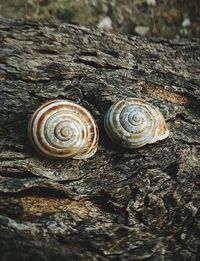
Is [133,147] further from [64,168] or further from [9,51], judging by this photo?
[9,51]

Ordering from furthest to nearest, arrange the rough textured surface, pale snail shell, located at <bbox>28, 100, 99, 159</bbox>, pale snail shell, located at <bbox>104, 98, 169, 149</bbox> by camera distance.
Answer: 1. pale snail shell, located at <bbox>104, 98, 169, 149</bbox>
2. pale snail shell, located at <bbox>28, 100, 99, 159</bbox>
3. the rough textured surface

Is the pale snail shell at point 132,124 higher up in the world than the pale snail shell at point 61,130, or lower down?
higher up

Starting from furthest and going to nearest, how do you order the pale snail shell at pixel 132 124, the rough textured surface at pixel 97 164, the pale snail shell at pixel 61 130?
the pale snail shell at pixel 132 124 < the pale snail shell at pixel 61 130 < the rough textured surface at pixel 97 164

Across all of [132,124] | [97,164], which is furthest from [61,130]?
[132,124]

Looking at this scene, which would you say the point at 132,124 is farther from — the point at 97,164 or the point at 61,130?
the point at 61,130

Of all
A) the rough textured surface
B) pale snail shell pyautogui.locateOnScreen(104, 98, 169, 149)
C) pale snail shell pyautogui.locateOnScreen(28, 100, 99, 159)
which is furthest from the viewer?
pale snail shell pyautogui.locateOnScreen(104, 98, 169, 149)

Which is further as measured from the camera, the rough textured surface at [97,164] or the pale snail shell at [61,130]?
the pale snail shell at [61,130]
